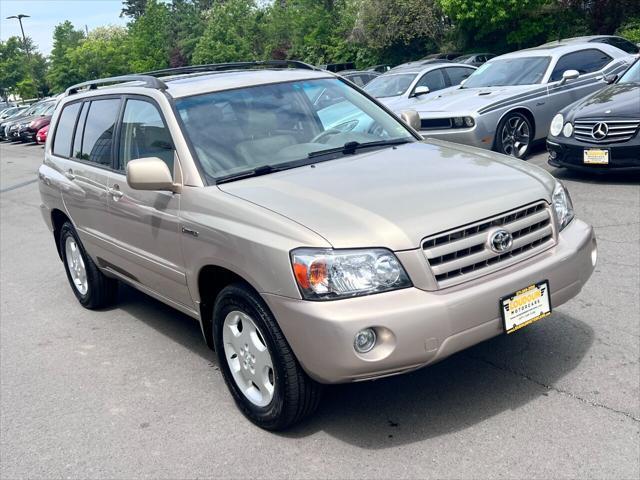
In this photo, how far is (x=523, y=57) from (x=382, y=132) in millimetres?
7209

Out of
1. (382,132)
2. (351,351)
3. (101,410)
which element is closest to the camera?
(351,351)

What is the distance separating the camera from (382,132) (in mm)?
4859

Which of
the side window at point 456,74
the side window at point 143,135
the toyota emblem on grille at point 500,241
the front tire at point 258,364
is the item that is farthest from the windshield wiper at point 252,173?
the side window at point 456,74

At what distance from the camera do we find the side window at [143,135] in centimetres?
442

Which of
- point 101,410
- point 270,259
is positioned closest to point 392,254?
point 270,259

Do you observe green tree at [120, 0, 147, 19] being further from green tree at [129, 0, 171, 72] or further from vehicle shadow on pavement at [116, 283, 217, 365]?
vehicle shadow on pavement at [116, 283, 217, 365]

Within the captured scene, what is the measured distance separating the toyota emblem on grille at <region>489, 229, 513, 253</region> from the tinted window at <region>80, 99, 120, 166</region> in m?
2.85

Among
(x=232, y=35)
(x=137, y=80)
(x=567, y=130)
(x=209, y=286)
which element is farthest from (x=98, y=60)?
(x=209, y=286)

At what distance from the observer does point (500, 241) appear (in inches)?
140

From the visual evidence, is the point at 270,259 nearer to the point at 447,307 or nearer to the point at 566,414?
the point at 447,307

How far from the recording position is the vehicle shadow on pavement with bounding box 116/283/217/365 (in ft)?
16.9

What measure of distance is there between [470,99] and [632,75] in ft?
6.97

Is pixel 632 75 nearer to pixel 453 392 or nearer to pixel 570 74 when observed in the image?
pixel 570 74

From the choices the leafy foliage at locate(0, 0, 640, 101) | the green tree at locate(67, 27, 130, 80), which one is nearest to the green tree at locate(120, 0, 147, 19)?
the leafy foliage at locate(0, 0, 640, 101)
